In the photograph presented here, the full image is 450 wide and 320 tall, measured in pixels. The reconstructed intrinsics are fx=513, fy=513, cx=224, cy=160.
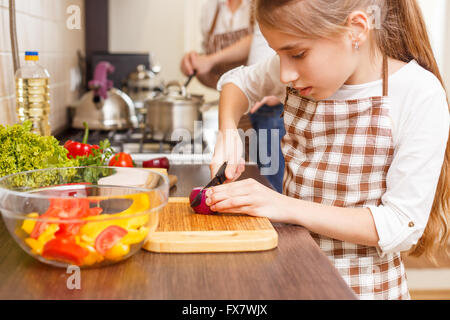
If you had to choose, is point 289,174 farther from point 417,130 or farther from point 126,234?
point 126,234

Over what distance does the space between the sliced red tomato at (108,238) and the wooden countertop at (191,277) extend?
4 cm

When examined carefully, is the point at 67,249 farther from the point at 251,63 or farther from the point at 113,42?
the point at 113,42

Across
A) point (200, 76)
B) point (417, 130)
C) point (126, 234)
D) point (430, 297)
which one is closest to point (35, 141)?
point (126, 234)

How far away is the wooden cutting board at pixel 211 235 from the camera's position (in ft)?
2.39

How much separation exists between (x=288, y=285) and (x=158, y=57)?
262cm

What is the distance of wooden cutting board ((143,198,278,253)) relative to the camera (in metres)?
0.73

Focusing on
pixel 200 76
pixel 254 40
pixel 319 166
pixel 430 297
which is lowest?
pixel 430 297

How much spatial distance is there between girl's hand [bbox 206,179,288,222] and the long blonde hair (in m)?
0.28

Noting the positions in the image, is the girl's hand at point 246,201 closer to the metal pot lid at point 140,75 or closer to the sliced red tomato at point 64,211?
the sliced red tomato at point 64,211

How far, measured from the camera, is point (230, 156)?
105cm

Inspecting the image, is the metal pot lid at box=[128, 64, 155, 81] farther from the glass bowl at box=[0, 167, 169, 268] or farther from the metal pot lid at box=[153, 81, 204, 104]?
the glass bowl at box=[0, 167, 169, 268]

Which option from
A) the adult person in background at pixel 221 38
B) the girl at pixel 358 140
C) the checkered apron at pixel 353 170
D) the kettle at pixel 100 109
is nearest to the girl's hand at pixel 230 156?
the girl at pixel 358 140

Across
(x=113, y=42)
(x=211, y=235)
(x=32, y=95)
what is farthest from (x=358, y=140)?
(x=113, y=42)

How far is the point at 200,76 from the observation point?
5.95 ft
